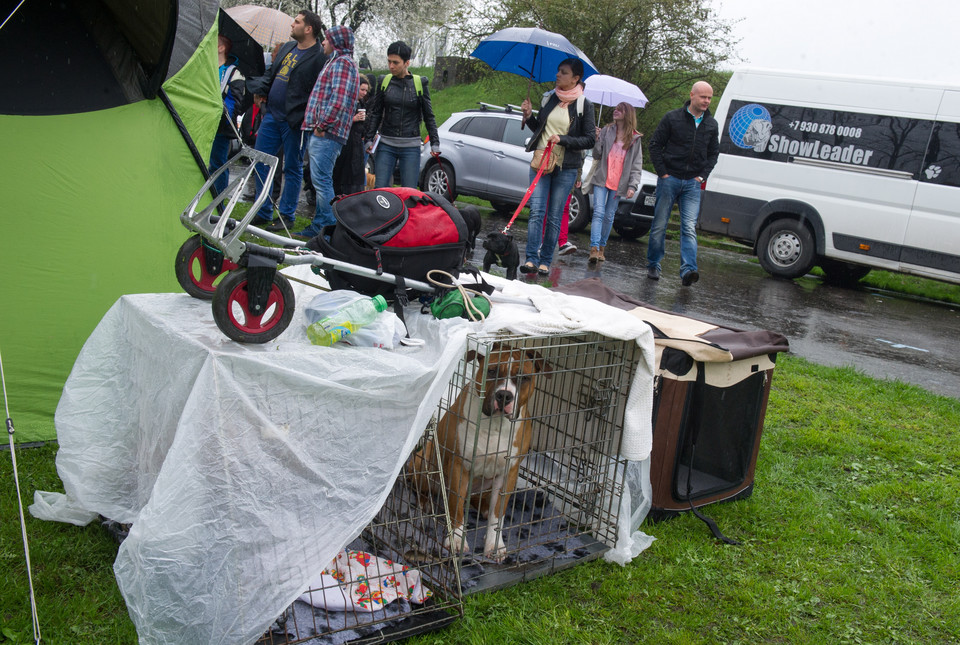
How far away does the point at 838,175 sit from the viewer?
31.7ft

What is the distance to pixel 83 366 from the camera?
2.70m

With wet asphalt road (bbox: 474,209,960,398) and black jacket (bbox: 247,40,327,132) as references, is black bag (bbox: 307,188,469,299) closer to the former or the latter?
wet asphalt road (bbox: 474,209,960,398)

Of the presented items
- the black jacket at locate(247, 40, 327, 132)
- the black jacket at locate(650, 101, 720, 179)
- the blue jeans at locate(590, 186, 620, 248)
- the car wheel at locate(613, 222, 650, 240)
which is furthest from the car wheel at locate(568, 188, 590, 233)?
the black jacket at locate(247, 40, 327, 132)

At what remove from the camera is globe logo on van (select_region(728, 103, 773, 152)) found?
10.0m

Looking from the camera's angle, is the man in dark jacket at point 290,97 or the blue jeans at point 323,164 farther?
the man in dark jacket at point 290,97

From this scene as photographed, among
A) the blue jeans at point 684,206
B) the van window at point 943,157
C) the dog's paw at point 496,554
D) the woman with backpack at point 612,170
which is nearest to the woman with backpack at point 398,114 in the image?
the woman with backpack at point 612,170

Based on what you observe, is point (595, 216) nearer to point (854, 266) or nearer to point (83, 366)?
point (854, 266)

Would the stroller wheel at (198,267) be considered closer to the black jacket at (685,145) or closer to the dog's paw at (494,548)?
the dog's paw at (494,548)

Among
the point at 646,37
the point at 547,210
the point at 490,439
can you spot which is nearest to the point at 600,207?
the point at 547,210

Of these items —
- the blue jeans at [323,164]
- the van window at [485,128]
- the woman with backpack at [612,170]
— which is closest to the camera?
the blue jeans at [323,164]

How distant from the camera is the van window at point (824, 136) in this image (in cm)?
920

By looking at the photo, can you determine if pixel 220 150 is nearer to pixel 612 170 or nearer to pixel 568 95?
pixel 568 95

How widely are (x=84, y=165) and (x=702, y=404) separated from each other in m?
2.86

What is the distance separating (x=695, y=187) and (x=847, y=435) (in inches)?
173
